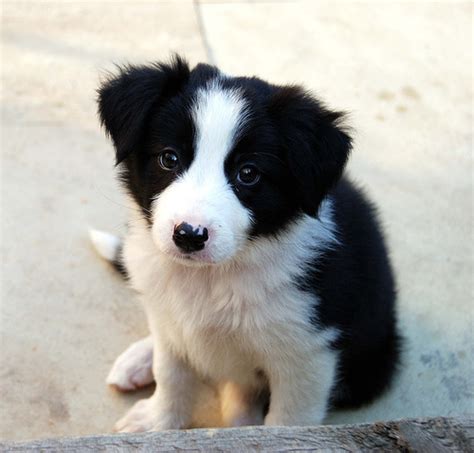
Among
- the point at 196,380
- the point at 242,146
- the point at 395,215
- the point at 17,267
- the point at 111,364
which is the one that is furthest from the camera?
the point at 395,215

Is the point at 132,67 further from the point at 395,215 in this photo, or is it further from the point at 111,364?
the point at 395,215

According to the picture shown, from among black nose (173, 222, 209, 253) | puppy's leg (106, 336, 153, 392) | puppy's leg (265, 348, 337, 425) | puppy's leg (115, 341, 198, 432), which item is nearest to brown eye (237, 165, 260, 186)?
black nose (173, 222, 209, 253)

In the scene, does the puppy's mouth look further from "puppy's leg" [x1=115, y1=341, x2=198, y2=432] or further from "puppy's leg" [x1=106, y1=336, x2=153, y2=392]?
"puppy's leg" [x1=106, y1=336, x2=153, y2=392]

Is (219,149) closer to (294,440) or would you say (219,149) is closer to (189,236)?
(189,236)

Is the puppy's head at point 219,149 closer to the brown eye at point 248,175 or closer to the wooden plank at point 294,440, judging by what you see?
the brown eye at point 248,175

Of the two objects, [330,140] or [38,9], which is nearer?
[330,140]

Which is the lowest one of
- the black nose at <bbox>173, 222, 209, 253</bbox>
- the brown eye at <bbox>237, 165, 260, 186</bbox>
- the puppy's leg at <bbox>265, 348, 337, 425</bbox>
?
the puppy's leg at <bbox>265, 348, 337, 425</bbox>

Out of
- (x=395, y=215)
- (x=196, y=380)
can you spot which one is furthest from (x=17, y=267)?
(x=395, y=215)

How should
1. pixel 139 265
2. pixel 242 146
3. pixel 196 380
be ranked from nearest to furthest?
pixel 242 146 < pixel 139 265 < pixel 196 380
